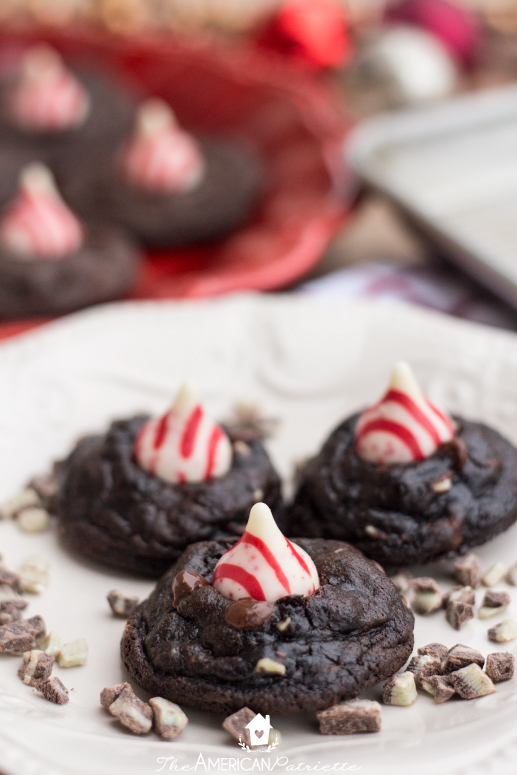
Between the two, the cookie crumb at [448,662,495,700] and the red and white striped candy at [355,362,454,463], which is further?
the red and white striped candy at [355,362,454,463]

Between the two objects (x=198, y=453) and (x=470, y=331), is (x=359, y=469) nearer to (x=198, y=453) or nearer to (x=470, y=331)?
(x=198, y=453)

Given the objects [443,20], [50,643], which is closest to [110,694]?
[50,643]

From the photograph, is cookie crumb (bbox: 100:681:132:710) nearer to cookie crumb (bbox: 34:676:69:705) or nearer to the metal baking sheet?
cookie crumb (bbox: 34:676:69:705)

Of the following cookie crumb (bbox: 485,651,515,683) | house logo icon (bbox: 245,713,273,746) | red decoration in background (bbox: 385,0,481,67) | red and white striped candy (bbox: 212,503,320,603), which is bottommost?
house logo icon (bbox: 245,713,273,746)

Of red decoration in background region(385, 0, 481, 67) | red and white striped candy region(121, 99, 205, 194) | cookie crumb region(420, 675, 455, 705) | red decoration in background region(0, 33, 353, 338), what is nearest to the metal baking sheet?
red decoration in background region(0, 33, 353, 338)

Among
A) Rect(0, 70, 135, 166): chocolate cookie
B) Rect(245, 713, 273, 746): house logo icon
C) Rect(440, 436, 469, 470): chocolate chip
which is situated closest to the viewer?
Rect(245, 713, 273, 746): house logo icon

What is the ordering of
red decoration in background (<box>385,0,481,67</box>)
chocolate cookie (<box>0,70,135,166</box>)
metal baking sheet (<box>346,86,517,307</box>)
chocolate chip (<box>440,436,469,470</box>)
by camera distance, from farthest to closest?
red decoration in background (<box>385,0,481,67</box>) → chocolate cookie (<box>0,70,135,166</box>) → metal baking sheet (<box>346,86,517,307</box>) → chocolate chip (<box>440,436,469,470</box>)
